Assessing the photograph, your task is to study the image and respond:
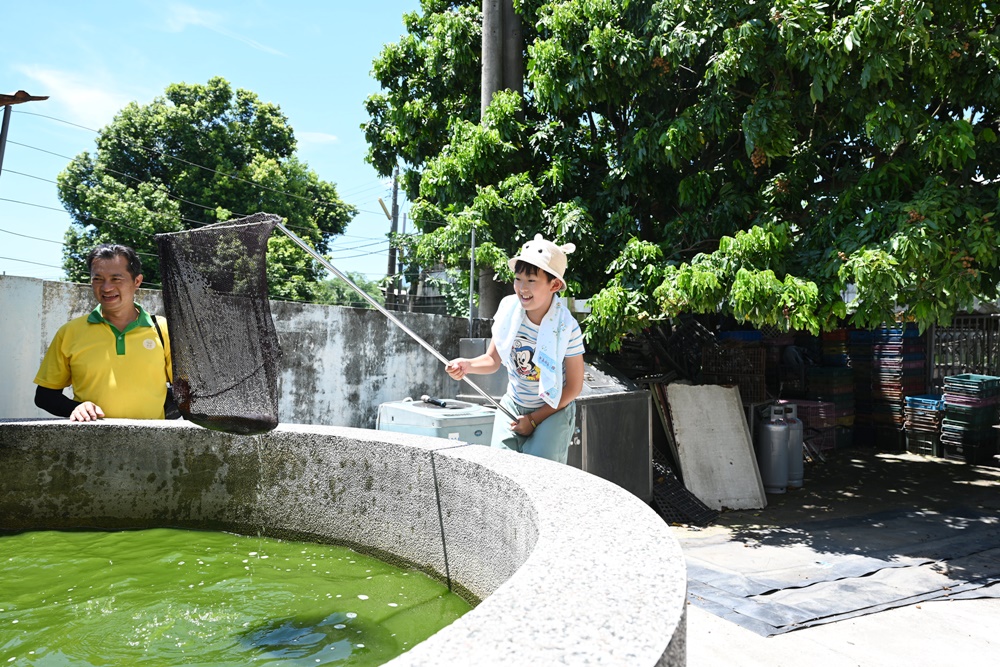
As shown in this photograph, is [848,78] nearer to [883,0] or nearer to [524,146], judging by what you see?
[883,0]

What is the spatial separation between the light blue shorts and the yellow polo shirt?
177cm

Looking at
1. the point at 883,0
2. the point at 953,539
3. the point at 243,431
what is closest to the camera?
the point at 243,431

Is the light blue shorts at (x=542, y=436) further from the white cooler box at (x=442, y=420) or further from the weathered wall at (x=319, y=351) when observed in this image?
the weathered wall at (x=319, y=351)

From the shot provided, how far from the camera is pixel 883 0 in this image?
17.6ft

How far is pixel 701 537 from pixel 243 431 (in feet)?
15.9

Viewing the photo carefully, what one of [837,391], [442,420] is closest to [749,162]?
[442,420]

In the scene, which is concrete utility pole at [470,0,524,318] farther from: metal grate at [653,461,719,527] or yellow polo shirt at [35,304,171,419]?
yellow polo shirt at [35,304,171,419]

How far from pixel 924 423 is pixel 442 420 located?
28.3 ft

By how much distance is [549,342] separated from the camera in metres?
3.29

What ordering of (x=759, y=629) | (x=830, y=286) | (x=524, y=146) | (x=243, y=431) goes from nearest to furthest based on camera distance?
(x=243, y=431) → (x=759, y=629) → (x=830, y=286) → (x=524, y=146)

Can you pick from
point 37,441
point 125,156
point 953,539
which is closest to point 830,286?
point 953,539

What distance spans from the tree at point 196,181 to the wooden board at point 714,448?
18.6 m

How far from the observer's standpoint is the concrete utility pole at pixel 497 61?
8.88 m

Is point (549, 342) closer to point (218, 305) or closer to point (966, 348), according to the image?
point (218, 305)
